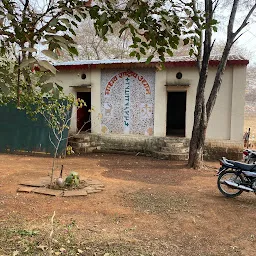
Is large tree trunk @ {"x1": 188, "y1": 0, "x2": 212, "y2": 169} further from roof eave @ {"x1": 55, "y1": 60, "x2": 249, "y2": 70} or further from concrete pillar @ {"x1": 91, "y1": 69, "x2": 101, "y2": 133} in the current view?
concrete pillar @ {"x1": 91, "y1": 69, "x2": 101, "y2": 133}

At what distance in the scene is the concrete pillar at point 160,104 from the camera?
10.5 m

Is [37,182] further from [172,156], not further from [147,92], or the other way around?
[147,92]

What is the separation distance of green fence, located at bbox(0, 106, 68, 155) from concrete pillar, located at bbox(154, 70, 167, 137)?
3.18m

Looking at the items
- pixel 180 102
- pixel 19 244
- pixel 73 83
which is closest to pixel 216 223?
pixel 19 244

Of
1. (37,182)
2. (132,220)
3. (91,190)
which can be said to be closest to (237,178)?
(132,220)

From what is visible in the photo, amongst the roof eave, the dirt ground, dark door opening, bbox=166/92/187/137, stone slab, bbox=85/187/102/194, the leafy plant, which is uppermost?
the roof eave

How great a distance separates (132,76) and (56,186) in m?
5.92

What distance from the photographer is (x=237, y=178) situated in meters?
5.81

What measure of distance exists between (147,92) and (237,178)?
219 inches

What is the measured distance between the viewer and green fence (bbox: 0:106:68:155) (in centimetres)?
1043

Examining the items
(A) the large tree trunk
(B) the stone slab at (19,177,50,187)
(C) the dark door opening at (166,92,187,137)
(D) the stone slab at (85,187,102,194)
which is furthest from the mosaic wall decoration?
(D) the stone slab at (85,187,102,194)

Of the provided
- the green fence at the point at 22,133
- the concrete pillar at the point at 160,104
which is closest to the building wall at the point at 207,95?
the concrete pillar at the point at 160,104

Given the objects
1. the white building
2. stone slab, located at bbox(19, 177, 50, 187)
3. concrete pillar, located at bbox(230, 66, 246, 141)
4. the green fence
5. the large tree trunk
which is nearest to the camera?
stone slab, located at bbox(19, 177, 50, 187)

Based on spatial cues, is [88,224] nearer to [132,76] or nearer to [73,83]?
[132,76]
